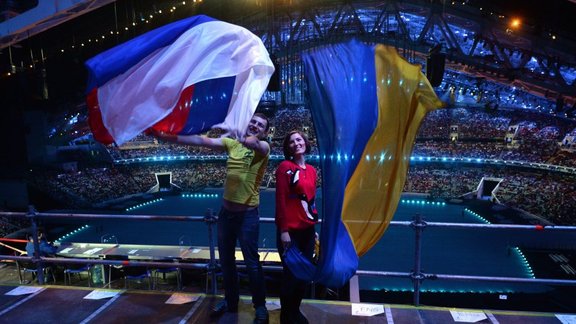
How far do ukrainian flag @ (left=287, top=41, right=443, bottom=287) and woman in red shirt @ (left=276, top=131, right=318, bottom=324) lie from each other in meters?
0.16

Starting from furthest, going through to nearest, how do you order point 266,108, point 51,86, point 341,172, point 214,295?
1. point 51,86
2. point 266,108
3. point 214,295
4. point 341,172

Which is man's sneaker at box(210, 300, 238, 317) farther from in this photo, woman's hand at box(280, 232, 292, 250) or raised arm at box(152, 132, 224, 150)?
raised arm at box(152, 132, 224, 150)

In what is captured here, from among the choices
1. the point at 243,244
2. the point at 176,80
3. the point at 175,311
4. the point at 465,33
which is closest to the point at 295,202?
the point at 243,244

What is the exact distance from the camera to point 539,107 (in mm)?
28562

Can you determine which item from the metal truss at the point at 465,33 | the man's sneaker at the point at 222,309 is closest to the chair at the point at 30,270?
the man's sneaker at the point at 222,309

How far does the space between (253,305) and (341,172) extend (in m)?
1.81

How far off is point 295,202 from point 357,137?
696 millimetres

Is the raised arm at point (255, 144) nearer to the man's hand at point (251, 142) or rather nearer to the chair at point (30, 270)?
the man's hand at point (251, 142)

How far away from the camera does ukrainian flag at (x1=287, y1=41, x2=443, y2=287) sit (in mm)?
2309

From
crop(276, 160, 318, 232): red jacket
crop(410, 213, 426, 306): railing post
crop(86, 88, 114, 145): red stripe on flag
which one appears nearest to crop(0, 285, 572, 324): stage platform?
crop(410, 213, 426, 306): railing post

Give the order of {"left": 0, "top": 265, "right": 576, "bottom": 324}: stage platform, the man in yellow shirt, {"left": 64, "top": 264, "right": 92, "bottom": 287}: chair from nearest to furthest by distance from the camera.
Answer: the man in yellow shirt → {"left": 0, "top": 265, "right": 576, "bottom": 324}: stage platform → {"left": 64, "top": 264, "right": 92, "bottom": 287}: chair

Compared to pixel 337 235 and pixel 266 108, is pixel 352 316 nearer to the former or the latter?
pixel 337 235

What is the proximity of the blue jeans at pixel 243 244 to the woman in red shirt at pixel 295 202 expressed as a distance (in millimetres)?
341

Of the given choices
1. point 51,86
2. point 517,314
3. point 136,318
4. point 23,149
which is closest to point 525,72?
point 517,314
